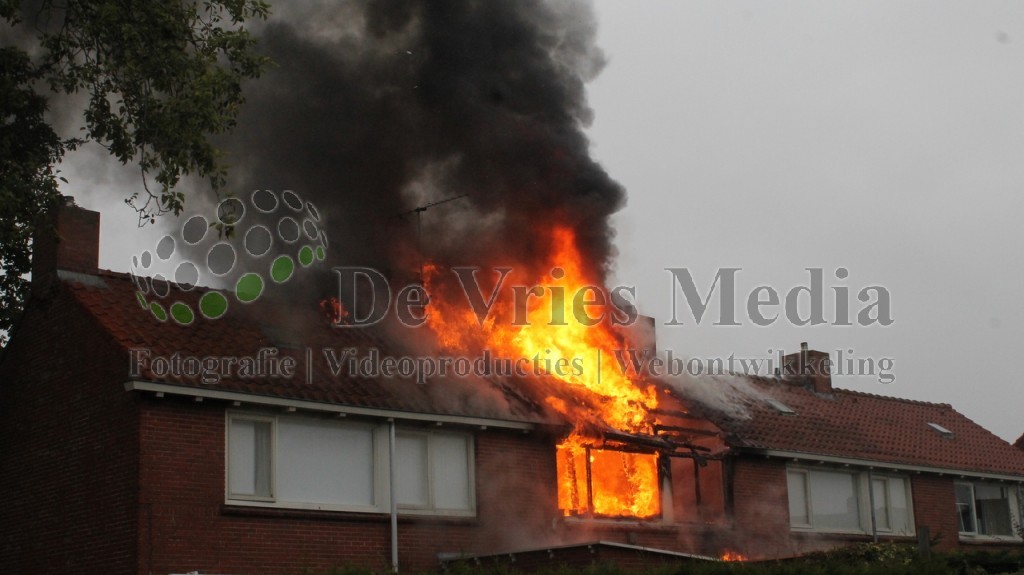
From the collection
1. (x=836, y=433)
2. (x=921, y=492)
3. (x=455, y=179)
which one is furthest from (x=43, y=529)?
(x=921, y=492)

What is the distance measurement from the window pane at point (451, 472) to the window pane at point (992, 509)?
51.5ft

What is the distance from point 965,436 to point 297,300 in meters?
18.9

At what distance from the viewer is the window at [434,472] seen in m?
20.7

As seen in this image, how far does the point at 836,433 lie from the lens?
2928 centimetres

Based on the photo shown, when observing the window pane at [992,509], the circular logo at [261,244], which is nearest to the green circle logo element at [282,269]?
the circular logo at [261,244]

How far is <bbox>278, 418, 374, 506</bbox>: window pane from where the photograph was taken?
19.2 m

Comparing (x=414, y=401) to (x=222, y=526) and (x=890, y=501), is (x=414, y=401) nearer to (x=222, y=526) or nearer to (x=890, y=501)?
(x=222, y=526)

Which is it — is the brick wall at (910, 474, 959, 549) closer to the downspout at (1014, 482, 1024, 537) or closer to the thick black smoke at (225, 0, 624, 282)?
the downspout at (1014, 482, 1024, 537)

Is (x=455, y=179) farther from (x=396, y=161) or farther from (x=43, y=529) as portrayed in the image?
(x=43, y=529)

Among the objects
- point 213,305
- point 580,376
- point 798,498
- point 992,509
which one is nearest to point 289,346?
point 213,305

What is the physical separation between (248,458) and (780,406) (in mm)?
14569

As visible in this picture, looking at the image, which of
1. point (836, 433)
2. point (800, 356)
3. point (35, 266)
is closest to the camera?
→ point (35, 266)

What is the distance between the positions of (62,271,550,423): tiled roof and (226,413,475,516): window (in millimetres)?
475

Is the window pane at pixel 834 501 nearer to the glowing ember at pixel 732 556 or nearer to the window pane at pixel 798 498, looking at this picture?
the window pane at pixel 798 498
